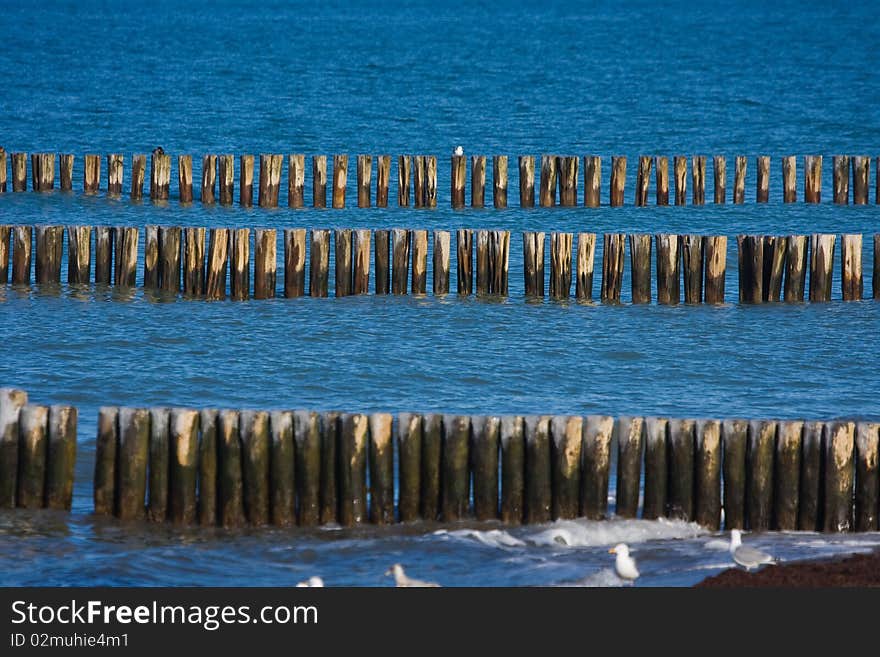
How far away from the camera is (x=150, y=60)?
9600 cm

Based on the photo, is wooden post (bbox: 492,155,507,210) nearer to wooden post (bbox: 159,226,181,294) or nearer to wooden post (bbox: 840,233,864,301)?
wooden post (bbox: 840,233,864,301)

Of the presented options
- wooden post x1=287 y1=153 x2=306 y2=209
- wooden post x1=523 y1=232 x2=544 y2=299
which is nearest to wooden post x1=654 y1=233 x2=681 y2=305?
wooden post x1=523 y1=232 x2=544 y2=299

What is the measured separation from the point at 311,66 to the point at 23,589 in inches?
3376

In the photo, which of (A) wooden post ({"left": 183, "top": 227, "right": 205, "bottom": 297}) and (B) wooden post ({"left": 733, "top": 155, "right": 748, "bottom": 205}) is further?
(B) wooden post ({"left": 733, "top": 155, "right": 748, "bottom": 205})

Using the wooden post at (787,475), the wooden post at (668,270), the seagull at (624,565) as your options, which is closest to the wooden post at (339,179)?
the wooden post at (668,270)

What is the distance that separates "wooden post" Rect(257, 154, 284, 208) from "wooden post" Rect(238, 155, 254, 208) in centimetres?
27

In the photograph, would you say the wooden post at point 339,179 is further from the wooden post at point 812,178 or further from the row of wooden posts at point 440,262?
the wooden post at point 812,178

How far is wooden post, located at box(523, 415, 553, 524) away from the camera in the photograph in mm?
14164

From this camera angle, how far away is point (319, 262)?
2525 centimetres

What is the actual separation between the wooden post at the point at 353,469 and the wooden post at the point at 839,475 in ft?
15.1

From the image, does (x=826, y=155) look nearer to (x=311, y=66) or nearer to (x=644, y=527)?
(x=644, y=527)

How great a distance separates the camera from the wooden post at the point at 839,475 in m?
14.0

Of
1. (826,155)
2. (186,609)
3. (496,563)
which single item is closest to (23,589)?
(186,609)

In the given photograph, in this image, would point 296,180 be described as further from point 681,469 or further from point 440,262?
point 681,469
